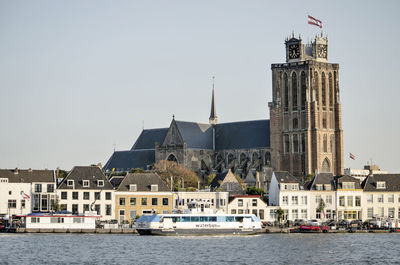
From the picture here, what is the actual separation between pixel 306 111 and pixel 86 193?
67534 mm

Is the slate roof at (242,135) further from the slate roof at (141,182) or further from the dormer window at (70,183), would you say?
the dormer window at (70,183)

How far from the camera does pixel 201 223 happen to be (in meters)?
105

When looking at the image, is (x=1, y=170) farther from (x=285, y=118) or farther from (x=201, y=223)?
(x=285, y=118)

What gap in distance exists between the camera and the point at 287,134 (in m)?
179

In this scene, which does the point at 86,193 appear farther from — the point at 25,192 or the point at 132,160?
the point at 132,160

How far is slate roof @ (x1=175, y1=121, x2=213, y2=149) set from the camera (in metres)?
188

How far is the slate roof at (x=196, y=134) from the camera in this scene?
618ft

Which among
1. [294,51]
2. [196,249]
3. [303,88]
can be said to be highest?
[294,51]

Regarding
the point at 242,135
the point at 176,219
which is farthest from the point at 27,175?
the point at 242,135

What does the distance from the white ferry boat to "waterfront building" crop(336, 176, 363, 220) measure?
26.4 meters

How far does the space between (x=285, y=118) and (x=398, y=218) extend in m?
52.6

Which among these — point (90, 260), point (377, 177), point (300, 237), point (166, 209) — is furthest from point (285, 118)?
point (90, 260)

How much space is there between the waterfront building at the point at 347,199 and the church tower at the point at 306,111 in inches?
1619

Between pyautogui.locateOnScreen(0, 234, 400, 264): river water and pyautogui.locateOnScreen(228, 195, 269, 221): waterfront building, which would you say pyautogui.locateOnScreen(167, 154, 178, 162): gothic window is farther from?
pyautogui.locateOnScreen(0, 234, 400, 264): river water
